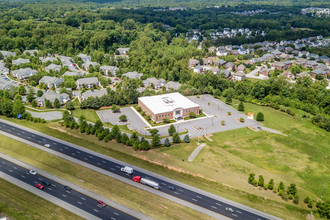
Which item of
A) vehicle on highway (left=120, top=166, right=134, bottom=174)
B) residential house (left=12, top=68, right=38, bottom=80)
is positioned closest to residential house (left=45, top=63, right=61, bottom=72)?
residential house (left=12, top=68, right=38, bottom=80)

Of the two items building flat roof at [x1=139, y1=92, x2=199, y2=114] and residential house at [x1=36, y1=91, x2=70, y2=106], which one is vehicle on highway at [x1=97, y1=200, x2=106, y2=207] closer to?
building flat roof at [x1=139, y1=92, x2=199, y2=114]

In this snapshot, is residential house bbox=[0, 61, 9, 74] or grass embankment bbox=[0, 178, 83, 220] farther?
residential house bbox=[0, 61, 9, 74]

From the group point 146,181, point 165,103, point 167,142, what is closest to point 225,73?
point 165,103

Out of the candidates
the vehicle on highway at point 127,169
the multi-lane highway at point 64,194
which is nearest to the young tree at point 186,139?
the vehicle on highway at point 127,169

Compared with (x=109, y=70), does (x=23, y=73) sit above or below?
above

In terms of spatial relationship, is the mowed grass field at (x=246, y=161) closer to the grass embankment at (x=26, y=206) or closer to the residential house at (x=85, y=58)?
the grass embankment at (x=26, y=206)

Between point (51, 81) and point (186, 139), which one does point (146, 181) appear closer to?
point (186, 139)
